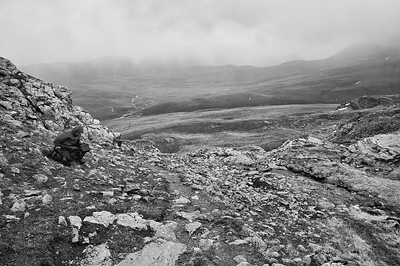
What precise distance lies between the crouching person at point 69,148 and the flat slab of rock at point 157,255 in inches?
336

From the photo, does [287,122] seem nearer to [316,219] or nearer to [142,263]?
[316,219]

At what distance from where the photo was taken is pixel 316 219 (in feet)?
52.0

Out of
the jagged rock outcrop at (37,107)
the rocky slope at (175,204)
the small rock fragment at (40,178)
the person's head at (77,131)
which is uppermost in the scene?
the jagged rock outcrop at (37,107)

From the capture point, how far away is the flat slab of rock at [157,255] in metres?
10.4

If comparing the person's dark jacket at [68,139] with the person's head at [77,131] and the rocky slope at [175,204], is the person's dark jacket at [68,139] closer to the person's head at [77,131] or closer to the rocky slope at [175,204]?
the person's head at [77,131]

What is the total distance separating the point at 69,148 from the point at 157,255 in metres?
9.77

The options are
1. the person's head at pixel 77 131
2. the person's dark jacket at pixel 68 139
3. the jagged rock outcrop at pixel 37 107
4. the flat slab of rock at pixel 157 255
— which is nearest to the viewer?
the flat slab of rock at pixel 157 255

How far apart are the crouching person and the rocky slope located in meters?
0.72

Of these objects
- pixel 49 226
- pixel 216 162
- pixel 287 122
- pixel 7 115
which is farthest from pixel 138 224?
pixel 287 122

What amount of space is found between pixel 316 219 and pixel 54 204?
13.3 meters

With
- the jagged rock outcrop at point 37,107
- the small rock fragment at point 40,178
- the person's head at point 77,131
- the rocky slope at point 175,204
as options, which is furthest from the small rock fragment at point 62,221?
the jagged rock outcrop at point 37,107

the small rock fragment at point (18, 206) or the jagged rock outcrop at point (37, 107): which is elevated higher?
the jagged rock outcrop at point (37, 107)

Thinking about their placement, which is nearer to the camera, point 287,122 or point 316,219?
point 316,219

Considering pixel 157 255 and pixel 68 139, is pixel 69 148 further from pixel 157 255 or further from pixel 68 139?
pixel 157 255
